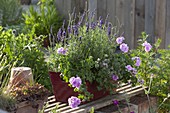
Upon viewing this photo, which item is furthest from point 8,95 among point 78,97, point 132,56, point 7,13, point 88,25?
point 7,13

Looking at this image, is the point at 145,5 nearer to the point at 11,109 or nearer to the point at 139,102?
the point at 139,102

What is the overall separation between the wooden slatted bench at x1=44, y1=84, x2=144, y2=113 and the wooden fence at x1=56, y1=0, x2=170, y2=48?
7.93 ft

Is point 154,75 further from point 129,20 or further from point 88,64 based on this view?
point 129,20

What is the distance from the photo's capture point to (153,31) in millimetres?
7379

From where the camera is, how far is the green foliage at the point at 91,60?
13.8ft

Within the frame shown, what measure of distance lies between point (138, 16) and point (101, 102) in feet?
11.7

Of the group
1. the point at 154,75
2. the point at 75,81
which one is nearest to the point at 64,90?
the point at 75,81

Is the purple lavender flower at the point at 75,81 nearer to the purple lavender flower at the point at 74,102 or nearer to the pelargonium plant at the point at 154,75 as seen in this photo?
the purple lavender flower at the point at 74,102

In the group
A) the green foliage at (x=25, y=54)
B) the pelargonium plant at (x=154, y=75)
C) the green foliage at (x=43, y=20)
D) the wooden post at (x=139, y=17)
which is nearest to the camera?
the pelargonium plant at (x=154, y=75)

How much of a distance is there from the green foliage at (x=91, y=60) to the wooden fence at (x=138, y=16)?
8.56 ft

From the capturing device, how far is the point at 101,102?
426 centimetres

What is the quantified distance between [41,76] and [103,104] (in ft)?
3.12

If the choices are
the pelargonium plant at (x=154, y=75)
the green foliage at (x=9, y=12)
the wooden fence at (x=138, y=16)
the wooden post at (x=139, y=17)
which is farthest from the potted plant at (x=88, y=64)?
the green foliage at (x=9, y=12)

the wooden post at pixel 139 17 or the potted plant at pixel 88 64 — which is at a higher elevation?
the wooden post at pixel 139 17
